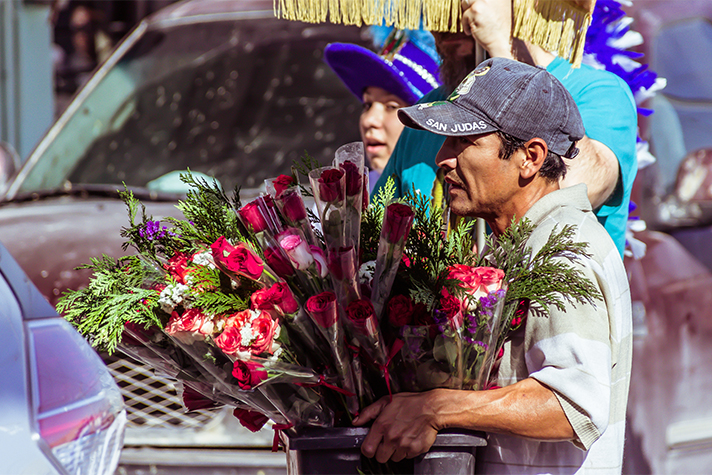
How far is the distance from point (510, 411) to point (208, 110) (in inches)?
134

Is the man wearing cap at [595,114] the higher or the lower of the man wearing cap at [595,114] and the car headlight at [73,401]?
the higher

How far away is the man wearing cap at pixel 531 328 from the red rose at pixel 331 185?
10.1 inches

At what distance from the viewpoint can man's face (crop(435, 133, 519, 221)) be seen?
1.68 metres

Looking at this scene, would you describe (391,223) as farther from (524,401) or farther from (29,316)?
(29,316)

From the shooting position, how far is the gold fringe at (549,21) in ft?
6.72

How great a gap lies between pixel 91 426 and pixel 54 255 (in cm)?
156

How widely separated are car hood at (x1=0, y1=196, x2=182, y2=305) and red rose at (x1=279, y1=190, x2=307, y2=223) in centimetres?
172

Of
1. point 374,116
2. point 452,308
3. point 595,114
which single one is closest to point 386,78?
point 374,116

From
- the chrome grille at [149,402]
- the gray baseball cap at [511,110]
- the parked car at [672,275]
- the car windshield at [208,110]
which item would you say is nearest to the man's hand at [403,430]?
the gray baseball cap at [511,110]

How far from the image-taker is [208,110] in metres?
4.55

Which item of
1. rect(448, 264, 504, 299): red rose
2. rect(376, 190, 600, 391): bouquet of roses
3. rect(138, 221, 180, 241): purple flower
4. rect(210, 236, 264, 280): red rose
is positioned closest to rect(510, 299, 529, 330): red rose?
rect(376, 190, 600, 391): bouquet of roses

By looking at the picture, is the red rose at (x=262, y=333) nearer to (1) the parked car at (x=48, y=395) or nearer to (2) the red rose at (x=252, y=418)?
(2) the red rose at (x=252, y=418)

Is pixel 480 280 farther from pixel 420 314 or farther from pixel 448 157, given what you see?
pixel 448 157

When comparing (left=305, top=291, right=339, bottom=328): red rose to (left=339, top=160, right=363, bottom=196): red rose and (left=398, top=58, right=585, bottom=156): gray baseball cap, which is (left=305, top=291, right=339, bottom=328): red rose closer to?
(left=339, top=160, right=363, bottom=196): red rose
